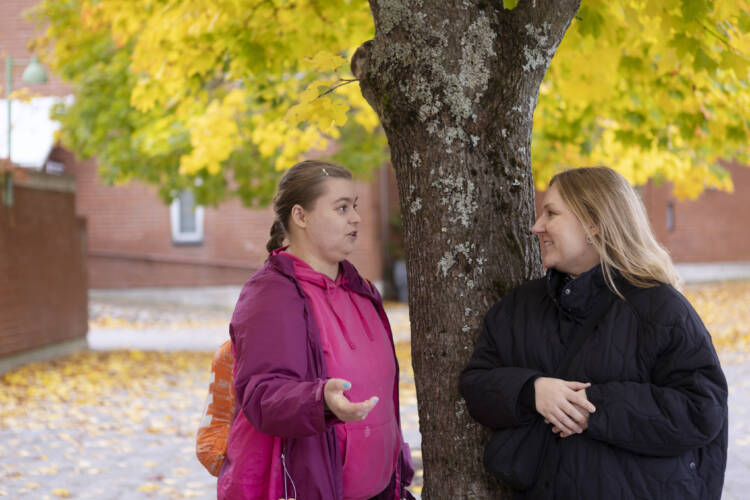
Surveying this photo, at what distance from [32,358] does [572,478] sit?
10658 mm

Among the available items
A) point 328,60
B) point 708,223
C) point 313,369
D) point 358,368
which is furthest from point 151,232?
point 313,369

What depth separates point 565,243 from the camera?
2385 millimetres

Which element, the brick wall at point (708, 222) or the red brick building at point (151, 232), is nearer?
the red brick building at point (151, 232)

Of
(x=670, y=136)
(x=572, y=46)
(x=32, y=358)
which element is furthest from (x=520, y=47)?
(x=32, y=358)

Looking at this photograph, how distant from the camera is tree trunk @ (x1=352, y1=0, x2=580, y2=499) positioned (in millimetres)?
2688

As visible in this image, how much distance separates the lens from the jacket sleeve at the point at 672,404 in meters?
2.11

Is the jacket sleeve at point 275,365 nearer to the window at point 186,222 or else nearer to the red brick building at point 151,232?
the red brick building at point 151,232

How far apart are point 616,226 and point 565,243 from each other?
0.16 m

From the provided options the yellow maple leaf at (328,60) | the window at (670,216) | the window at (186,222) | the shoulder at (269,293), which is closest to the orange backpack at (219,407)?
the shoulder at (269,293)

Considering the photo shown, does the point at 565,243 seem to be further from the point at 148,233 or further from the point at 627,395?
the point at 148,233

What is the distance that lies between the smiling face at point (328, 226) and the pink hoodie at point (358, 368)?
0.22 ft

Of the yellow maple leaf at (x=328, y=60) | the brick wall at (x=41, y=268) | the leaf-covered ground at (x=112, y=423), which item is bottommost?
the leaf-covered ground at (x=112, y=423)

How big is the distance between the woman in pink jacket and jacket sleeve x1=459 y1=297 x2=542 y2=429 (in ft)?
0.93

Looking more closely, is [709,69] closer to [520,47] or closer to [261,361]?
[520,47]
